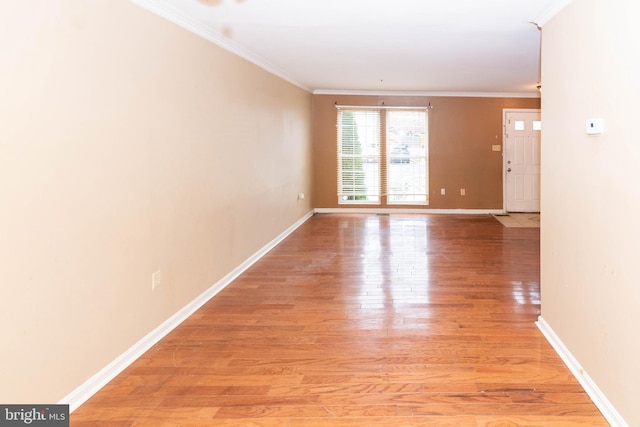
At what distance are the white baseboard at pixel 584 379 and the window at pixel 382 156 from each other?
20.0 ft

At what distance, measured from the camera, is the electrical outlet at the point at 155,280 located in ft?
9.77

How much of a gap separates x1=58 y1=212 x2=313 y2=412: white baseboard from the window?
15.7ft

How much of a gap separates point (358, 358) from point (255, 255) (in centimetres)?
272

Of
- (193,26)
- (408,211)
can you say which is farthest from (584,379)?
(408,211)

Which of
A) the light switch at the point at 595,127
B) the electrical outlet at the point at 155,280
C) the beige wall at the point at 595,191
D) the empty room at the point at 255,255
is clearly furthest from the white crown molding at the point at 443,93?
the light switch at the point at 595,127

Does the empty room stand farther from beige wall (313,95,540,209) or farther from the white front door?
the white front door

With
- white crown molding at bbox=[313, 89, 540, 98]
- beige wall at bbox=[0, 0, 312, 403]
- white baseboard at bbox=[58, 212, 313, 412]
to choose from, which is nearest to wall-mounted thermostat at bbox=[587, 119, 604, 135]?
beige wall at bbox=[0, 0, 312, 403]

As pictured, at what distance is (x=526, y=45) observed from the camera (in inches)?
181

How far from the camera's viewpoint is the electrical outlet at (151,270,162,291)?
9.77 feet

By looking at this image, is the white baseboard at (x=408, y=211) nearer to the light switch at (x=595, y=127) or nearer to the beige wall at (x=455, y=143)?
the beige wall at (x=455, y=143)

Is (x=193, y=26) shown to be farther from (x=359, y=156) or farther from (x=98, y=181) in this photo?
(x=359, y=156)

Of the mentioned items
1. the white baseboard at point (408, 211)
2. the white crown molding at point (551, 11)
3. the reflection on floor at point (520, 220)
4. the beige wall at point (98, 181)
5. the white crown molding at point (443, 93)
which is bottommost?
the reflection on floor at point (520, 220)

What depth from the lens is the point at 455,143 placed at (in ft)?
29.4

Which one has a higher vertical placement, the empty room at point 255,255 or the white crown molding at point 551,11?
the white crown molding at point 551,11
